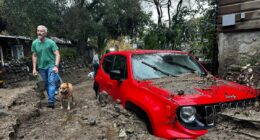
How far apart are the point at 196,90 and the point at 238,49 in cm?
440

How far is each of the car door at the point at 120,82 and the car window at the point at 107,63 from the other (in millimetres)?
302

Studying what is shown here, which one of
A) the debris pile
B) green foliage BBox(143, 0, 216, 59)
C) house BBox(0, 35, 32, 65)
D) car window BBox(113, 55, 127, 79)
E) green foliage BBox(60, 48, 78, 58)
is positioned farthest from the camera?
green foliage BBox(60, 48, 78, 58)

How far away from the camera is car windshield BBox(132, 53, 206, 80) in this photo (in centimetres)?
450

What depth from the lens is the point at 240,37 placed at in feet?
23.6

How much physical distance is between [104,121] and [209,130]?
1.66m

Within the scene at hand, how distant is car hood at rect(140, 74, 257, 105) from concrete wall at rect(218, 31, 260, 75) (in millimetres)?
3133

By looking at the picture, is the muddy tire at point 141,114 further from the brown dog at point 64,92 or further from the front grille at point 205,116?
the brown dog at point 64,92

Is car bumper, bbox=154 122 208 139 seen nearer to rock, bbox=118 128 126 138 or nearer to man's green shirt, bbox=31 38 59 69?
rock, bbox=118 128 126 138

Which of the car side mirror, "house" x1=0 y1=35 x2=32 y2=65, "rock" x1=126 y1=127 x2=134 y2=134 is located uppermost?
"house" x1=0 y1=35 x2=32 y2=65

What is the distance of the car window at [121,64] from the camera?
4713 millimetres

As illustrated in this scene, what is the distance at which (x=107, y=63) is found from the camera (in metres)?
6.02

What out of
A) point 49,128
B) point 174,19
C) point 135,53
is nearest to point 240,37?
point 135,53

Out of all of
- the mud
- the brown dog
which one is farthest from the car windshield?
the brown dog

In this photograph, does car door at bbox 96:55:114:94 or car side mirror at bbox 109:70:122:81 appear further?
car door at bbox 96:55:114:94
